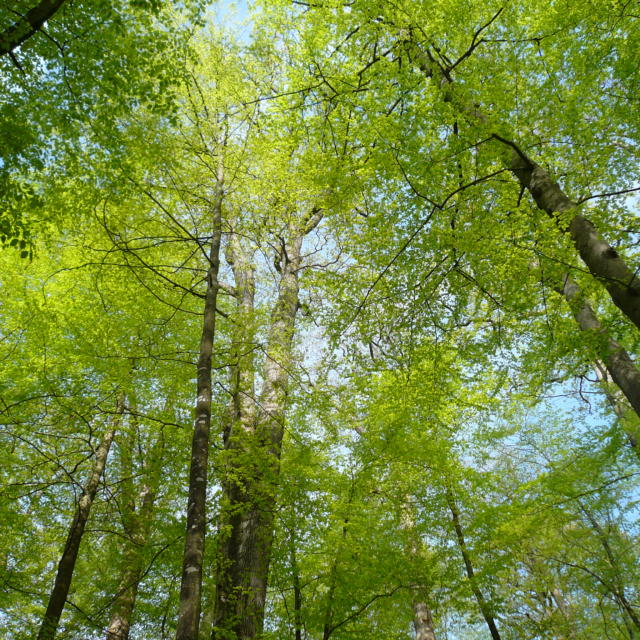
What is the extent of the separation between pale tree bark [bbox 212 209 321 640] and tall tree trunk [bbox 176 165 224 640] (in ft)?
3.82

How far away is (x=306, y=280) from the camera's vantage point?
23.0 ft

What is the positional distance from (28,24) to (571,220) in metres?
5.05

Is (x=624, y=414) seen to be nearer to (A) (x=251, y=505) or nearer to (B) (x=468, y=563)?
(B) (x=468, y=563)

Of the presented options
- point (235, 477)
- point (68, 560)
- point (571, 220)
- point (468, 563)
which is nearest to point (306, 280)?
point (235, 477)

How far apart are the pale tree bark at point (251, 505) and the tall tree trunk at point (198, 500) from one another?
3.82 ft

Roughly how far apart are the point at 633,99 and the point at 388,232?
3.02 metres

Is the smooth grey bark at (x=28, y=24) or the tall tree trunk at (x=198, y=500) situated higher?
the smooth grey bark at (x=28, y=24)

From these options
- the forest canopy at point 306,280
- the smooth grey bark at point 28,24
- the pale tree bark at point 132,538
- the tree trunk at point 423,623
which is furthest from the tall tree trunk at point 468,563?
the smooth grey bark at point 28,24

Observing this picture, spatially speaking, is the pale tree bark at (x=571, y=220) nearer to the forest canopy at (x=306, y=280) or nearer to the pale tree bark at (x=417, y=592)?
the forest canopy at (x=306, y=280)

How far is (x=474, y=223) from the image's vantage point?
15.9ft

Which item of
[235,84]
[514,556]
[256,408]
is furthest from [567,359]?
[235,84]

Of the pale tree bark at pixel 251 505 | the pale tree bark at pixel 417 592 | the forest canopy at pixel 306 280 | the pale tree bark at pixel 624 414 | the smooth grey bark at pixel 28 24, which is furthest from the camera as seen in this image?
the pale tree bark at pixel 624 414

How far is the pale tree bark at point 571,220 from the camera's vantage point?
4023mm

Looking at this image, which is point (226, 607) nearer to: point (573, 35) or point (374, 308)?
point (374, 308)
